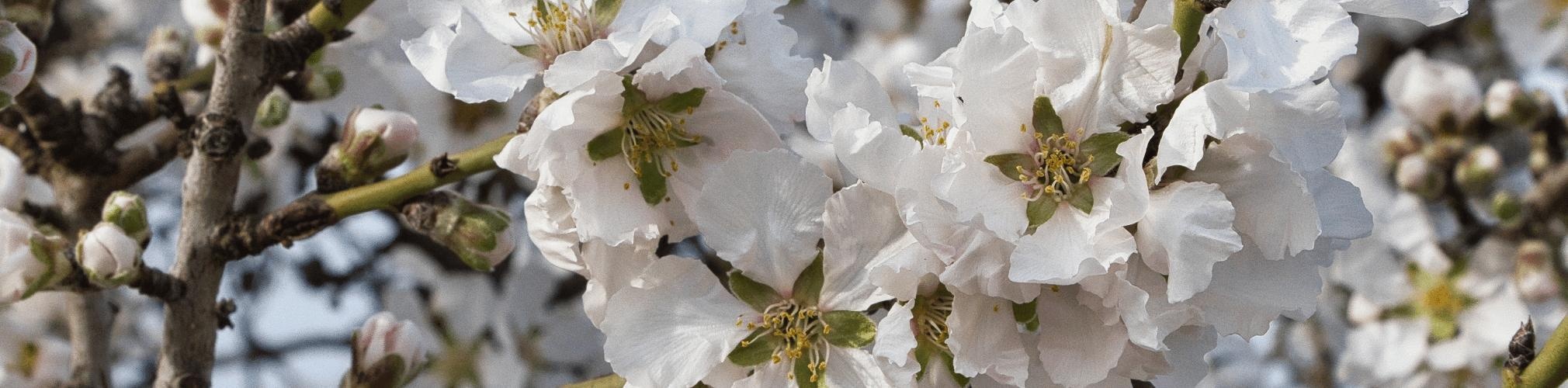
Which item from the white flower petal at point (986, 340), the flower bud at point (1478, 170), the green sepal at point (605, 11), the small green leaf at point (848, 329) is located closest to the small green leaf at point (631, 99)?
the green sepal at point (605, 11)

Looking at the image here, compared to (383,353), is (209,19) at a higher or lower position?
higher

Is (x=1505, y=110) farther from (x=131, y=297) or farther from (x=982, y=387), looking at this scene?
(x=131, y=297)

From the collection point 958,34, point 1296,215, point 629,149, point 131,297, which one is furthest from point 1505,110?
point 131,297

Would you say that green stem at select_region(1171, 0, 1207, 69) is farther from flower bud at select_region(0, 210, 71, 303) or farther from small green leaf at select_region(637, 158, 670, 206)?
flower bud at select_region(0, 210, 71, 303)

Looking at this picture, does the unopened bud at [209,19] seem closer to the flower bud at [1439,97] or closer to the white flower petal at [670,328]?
the white flower petal at [670,328]

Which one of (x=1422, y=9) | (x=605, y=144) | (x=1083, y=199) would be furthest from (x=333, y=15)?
(x=1422, y=9)

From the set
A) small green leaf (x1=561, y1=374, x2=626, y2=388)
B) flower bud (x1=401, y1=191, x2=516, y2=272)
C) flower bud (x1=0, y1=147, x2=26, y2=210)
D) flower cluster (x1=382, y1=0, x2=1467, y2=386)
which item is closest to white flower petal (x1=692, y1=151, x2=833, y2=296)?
flower cluster (x1=382, y1=0, x2=1467, y2=386)

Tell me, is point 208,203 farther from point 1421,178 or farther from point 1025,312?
point 1421,178
